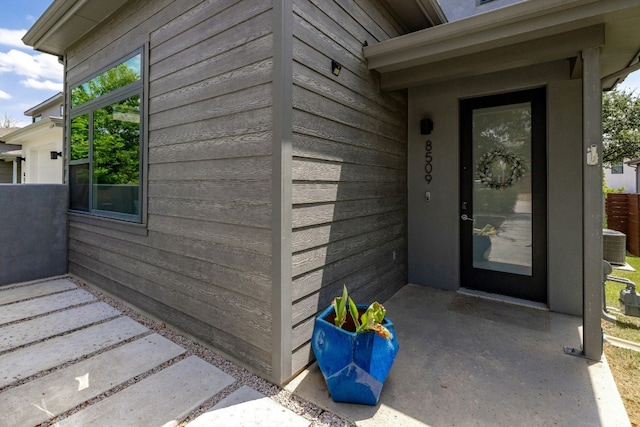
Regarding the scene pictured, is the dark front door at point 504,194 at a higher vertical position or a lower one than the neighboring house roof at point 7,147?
lower

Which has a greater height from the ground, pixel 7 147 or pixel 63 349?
pixel 7 147

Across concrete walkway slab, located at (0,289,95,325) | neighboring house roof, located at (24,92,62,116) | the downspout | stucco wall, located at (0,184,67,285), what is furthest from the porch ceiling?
neighboring house roof, located at (24,92,62,116)

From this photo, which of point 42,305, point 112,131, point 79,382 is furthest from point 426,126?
point 42,305

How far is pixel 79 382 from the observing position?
2.18 meters

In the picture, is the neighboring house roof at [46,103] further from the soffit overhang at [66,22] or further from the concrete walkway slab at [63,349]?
the concrete walkway slab at [63,349]

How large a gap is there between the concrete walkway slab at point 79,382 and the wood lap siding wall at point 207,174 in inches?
14.3

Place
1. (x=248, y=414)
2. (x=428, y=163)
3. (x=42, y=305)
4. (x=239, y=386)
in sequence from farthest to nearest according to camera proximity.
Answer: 1. (x=428, y=163)
2. (x=42, y=305)
3. (x=239, y=386)
4. (x=248, y=414)

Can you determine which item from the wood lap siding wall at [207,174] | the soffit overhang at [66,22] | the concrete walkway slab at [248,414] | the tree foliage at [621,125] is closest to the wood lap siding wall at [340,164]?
the wood lap siding wall at [207,174]

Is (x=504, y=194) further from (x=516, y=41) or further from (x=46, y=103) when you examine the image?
(x=46, y=103)

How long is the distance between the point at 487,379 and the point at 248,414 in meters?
1.61

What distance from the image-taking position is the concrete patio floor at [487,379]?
1874 millimetres

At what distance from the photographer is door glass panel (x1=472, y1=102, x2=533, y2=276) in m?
3.66

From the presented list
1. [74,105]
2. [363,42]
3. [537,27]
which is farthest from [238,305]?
[74,105]

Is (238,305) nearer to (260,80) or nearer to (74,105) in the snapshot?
(260,80)
